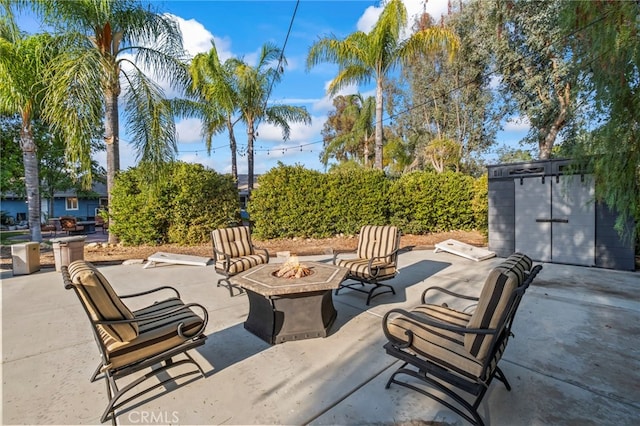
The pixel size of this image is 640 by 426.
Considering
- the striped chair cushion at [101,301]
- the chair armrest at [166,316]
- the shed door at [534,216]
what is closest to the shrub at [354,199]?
the shed door at [534,216]

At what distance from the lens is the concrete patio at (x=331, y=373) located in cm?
218

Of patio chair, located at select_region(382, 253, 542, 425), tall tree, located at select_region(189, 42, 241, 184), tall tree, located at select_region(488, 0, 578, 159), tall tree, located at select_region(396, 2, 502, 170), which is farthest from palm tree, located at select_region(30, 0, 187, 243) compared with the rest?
tall tree, located at select_region(488, 0, 578, 159)

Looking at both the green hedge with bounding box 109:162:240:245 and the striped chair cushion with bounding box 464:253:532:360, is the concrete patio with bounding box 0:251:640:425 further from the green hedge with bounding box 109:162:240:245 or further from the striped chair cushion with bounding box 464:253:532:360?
the green hedge with bounding box 109:162:240:245

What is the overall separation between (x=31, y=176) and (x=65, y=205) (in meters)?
19.6

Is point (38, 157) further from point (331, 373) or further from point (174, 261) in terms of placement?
point (331, 373)

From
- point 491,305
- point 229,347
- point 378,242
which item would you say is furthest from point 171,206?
point 491,305

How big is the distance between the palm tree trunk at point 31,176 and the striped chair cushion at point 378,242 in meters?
10.7

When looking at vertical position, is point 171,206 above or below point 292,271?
above

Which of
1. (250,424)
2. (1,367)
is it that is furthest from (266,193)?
(250,424)

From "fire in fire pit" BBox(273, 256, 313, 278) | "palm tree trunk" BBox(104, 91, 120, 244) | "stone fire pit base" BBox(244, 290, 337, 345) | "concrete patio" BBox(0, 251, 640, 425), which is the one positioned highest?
"palm tree trunk" BBox(104, 91, 120, 244)

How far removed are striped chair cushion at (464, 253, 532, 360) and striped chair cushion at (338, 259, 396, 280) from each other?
2.42m

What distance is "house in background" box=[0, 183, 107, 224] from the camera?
23.8 meters

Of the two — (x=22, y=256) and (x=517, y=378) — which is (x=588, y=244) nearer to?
(x=517, y=378)

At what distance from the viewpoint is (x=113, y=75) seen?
26.9 feet
